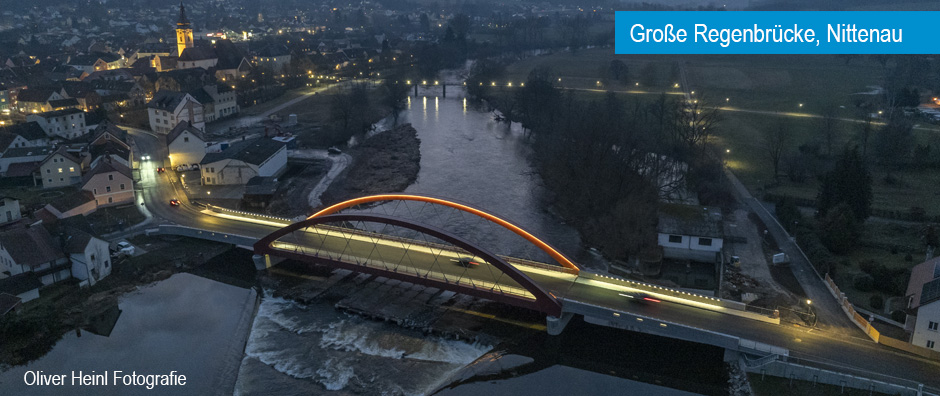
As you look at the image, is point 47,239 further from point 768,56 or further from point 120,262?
point 768,56

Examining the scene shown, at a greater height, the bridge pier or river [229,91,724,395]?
the bridge pier

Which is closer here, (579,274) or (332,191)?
(579,274)

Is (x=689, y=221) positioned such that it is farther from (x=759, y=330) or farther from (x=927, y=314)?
(x=927, y=314)

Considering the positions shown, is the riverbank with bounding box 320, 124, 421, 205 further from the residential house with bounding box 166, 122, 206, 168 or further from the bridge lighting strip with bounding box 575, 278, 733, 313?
the bridge lighting strip with bounding box 575, 278, 733, 313

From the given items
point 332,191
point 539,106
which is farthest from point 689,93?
point 332,191

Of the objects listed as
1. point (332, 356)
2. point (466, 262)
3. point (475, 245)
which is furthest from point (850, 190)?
point (332, 356)

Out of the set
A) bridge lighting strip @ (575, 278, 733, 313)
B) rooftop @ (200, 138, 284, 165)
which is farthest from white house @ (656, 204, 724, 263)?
rooftop @ (200, 138, 284, 165)

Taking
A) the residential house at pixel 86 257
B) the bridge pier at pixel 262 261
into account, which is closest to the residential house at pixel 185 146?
the residential house at pixel 86 257
